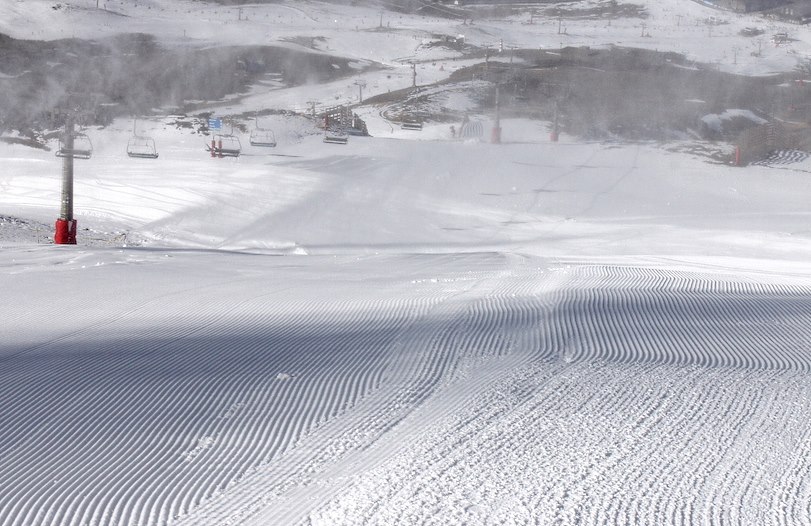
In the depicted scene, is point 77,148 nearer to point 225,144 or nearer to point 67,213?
point 225,144

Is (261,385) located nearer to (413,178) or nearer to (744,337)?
(744,337)

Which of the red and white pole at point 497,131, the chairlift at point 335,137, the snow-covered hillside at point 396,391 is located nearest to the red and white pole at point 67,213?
the snow-covered hillside at point 396,391

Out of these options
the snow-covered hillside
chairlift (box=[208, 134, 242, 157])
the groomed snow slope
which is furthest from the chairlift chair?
the groomed snow slope

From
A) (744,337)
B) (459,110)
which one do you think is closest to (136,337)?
(744,337)

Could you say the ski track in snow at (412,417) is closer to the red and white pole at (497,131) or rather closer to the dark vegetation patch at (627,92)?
the red and white pole at (497,131)

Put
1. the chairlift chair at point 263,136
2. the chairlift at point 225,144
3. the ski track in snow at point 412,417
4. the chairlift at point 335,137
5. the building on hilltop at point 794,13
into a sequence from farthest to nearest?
the building on hilltop at point 794,13 < the chairlift at point 335,137 < the chairlift chair at point 263,136 < the chairlift at point 225,144 < the ski track in snow at point 412,417

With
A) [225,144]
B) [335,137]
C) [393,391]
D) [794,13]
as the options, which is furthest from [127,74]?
[393,391]
